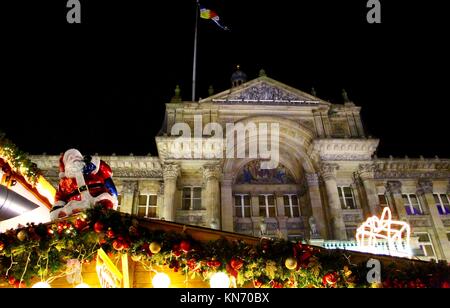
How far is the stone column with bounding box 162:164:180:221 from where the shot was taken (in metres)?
19.1

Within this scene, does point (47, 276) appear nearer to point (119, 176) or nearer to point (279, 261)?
point (279, 261)

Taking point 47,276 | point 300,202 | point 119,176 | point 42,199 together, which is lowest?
point 47,276

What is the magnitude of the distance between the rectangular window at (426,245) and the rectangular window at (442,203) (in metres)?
2.44

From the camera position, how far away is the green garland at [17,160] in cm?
860

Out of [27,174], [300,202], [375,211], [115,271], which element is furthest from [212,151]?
[115,271]

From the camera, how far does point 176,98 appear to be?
23.6 metres

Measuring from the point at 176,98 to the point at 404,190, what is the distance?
17811mm

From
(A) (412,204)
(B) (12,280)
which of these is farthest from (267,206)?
(B) (12,280)

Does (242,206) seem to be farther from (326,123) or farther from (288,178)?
(326,123)

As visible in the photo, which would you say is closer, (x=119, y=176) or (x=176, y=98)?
(x=119, y=176)

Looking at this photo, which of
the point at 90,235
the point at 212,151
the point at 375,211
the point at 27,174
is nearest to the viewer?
the point at 90,235

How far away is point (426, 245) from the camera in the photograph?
20250 millimetres

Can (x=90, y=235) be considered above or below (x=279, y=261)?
above

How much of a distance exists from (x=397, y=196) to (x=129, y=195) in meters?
18.4
